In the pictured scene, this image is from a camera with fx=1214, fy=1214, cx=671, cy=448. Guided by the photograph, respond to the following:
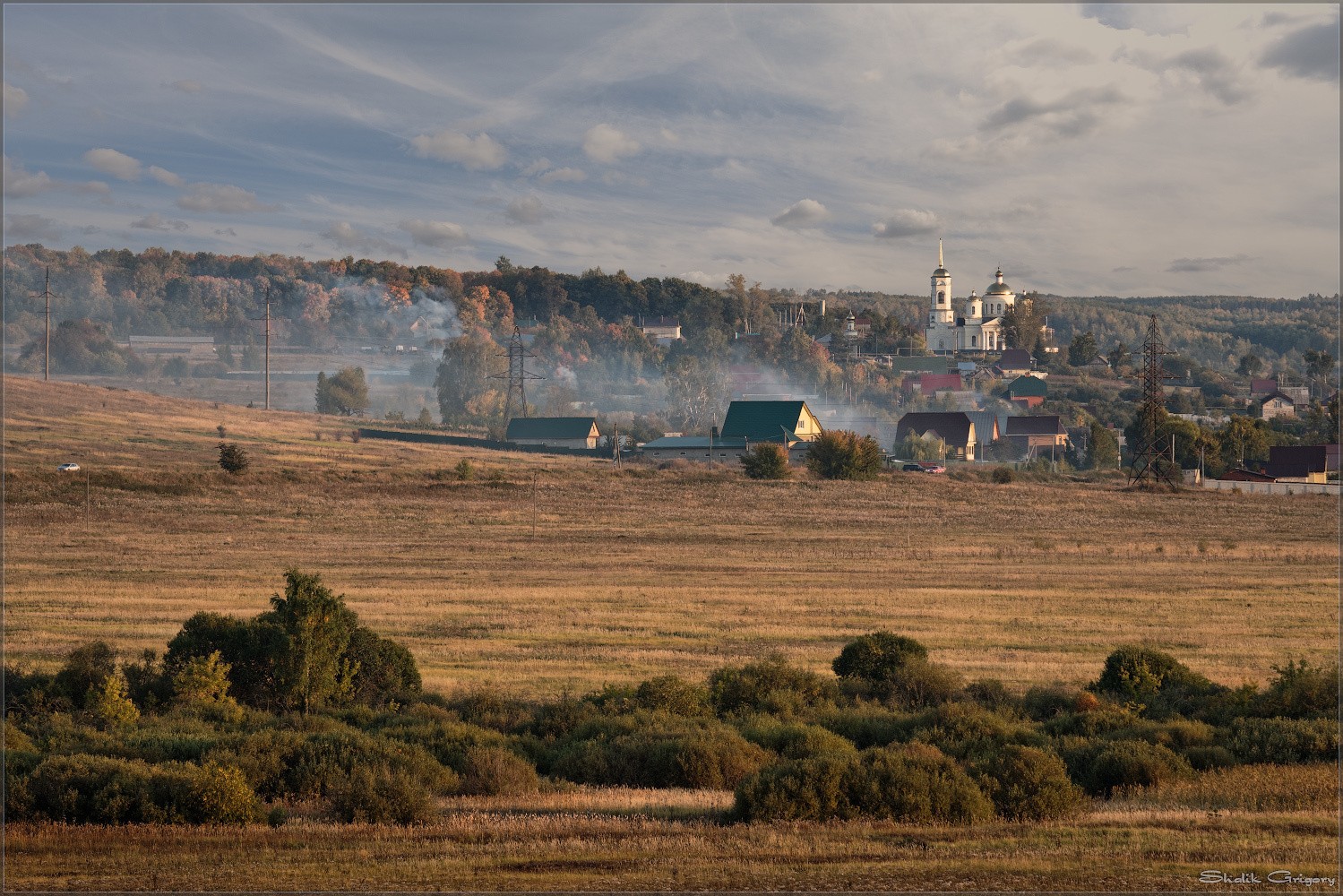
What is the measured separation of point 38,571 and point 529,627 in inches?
628

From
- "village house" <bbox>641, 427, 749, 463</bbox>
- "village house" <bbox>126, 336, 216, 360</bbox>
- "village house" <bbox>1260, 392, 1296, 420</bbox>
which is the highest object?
"village house" <bbox>126, 336, 216, 360</bbox>

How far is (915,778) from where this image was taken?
12.4m

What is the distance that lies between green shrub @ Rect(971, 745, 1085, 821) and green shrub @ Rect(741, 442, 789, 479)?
55810 millimetres

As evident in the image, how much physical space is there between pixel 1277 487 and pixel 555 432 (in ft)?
183

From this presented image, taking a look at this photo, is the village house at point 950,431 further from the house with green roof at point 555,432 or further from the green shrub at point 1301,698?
the green shrub at point 1301,698

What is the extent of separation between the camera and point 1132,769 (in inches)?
544

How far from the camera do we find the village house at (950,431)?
106625 mm

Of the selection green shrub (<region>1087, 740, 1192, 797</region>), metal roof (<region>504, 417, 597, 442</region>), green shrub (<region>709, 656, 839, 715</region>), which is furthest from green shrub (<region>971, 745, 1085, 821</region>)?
metal roof (<region>504, 417, 597, 442</region>)

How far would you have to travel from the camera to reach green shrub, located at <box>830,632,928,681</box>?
19.5 m

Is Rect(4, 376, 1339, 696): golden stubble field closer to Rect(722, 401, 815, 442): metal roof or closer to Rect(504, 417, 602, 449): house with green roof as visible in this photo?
Rect(722, 401, 815, 442): metal roof

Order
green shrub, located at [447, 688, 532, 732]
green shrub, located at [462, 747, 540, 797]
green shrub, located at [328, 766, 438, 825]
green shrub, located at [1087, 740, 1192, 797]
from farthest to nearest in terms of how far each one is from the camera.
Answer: green shrub, located at [447, 688, 532, 732] → green shrub, located at [1087, 740, 1192, 797] → green shrub, located at [462, 747, 540, 797] → green shrub, located at [328, 766, 438, 825]

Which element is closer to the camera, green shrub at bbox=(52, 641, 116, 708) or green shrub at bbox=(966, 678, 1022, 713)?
green shrub at bbox=(52, 641, 116, 708)

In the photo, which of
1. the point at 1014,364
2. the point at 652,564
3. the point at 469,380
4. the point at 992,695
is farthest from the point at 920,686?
the point at 1014,364

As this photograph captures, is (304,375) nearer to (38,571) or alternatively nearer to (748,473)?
(748,473)
